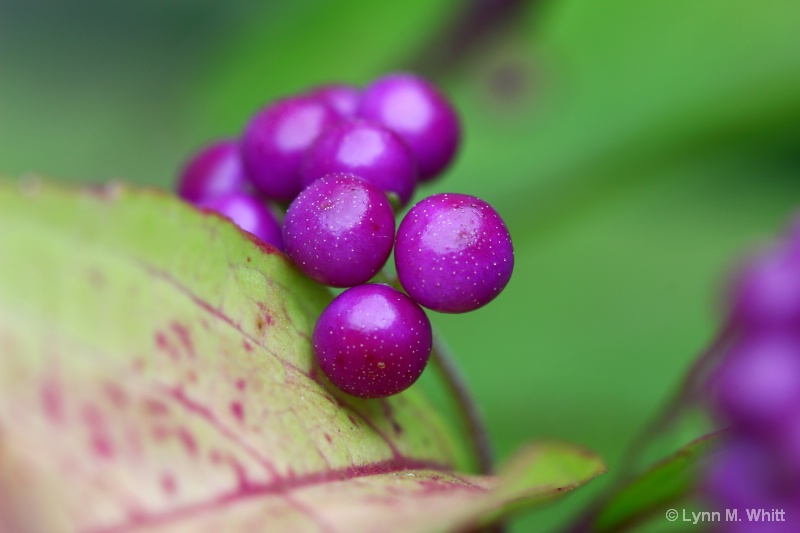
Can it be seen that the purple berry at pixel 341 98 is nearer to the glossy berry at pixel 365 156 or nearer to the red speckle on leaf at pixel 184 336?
the glossy berry at pixel 365 156

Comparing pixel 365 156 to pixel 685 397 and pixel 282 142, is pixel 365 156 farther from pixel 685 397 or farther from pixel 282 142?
pixel 685 397

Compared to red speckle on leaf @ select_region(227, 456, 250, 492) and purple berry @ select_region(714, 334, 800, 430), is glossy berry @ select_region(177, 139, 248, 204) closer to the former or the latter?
red speckle on leaf @ select_region(227, 456, 250, 492)

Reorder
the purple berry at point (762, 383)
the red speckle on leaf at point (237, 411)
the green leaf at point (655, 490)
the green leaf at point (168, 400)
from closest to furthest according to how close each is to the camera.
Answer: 1. the green leaf at point (168, 400)
2. the red speckle on leaf at point (237, 411)
3. the green leaf at point (655, 490)
4. the purple berry at point (762, 383)

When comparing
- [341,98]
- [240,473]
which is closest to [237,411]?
[240,473]

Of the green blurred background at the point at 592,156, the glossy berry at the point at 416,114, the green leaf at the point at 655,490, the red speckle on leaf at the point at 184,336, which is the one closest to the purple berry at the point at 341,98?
the glossy berry at the point at 416,114

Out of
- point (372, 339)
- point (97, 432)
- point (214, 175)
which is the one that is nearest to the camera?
point (97, 432)

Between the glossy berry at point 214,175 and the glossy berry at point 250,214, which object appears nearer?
the glossy berry at point 250,214
